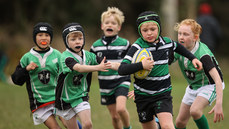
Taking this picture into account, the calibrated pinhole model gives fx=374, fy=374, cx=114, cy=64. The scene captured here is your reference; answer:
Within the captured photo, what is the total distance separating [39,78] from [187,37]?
2.20 metres

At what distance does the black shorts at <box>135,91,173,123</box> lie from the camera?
15.3 ft

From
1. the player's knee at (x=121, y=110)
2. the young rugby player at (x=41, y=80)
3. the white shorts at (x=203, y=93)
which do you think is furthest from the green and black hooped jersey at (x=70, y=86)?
the white shorts at (x=203, y=93)

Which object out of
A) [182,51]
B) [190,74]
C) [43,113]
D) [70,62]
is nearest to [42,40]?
[70,62]

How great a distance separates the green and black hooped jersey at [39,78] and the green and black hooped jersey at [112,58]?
3.48ft

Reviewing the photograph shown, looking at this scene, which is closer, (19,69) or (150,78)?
(150,78)

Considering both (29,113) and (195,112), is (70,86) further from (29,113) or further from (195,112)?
(29,113)

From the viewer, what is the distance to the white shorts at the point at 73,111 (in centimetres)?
503

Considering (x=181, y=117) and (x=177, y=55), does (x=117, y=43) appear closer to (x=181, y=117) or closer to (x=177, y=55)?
(x=177, y=55)

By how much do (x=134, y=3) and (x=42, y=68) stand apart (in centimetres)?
2153

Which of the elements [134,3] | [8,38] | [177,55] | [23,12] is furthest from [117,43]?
[134,3]

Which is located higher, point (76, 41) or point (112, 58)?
point (76, 41)

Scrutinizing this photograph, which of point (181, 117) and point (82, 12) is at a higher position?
point (82, 12)

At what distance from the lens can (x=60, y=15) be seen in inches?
877

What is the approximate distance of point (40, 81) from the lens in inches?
212
